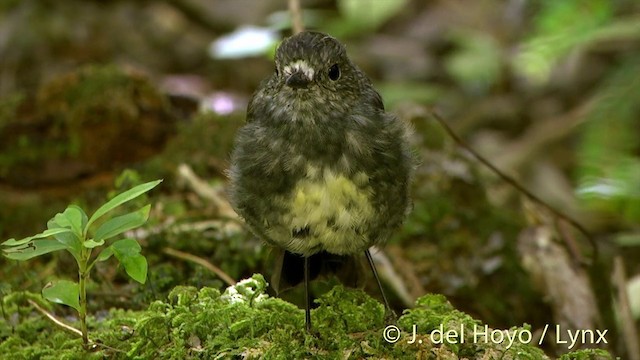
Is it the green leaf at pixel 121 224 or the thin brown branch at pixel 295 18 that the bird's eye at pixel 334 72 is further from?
the thin brown branch at pixel 295 18

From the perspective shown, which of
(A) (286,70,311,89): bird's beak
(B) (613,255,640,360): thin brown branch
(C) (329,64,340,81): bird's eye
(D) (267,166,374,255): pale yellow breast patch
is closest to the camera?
(D) (267,166,374,255): pale yellow breast patch

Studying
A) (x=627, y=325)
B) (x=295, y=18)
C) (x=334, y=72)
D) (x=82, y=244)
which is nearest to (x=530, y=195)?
(x=627, y=325)

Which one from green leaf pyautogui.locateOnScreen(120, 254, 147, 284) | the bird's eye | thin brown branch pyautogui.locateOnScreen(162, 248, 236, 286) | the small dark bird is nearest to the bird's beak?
the small dark bird

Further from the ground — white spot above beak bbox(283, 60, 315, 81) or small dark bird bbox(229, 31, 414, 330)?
white spot above beak bbox(283, 60, 315, 81)

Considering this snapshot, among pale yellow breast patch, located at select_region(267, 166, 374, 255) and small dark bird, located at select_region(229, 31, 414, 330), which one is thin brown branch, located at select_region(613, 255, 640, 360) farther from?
pale yellow breast patch, located at select_region(267, 166, 374, 255)

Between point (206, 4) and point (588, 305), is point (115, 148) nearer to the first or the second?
point (588, 305)

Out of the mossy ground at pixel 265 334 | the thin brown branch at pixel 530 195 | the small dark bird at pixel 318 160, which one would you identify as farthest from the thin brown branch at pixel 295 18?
the mossy ground at pixel 265 334

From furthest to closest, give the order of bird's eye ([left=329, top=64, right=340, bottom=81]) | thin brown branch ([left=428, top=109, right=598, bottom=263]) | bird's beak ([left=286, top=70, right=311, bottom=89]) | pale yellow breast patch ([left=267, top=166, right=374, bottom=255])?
thin brown branch ([left=428, top=109, right=598, bottom=263]) → bird's eye ([left=329, top=64, right=340, bottom=81]) → bird's beak ([left=286, top=70, right=311, bottom=89]) → pale yellow breast patch ([left=267, top=166, right=374, bottom=255])
